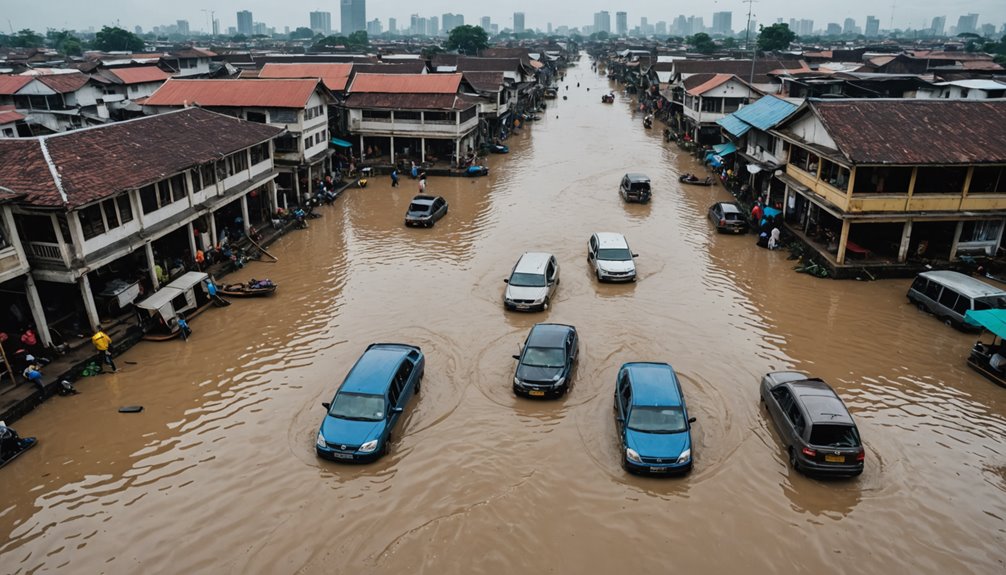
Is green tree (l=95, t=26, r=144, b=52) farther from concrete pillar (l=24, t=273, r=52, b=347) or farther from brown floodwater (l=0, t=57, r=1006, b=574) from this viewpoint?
concrete pillar (l=24, t=273, r=52, b=347)

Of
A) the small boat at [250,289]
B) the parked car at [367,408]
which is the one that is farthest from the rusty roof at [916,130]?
the small boat at [250,289]

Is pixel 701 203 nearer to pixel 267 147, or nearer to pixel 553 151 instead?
pixel 553 151

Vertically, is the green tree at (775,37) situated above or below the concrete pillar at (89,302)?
above

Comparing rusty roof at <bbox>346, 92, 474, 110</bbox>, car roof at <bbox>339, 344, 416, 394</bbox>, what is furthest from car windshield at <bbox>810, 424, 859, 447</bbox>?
rusty roof at <bbox>346, 92, 474, 110</bbox>

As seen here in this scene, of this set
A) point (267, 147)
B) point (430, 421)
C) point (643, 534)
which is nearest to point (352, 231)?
point (267, 147)

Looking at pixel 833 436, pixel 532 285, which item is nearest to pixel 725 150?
pixel 532 285

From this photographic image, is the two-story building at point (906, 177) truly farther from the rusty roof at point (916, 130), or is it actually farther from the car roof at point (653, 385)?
the car roof at point (653, 385)
